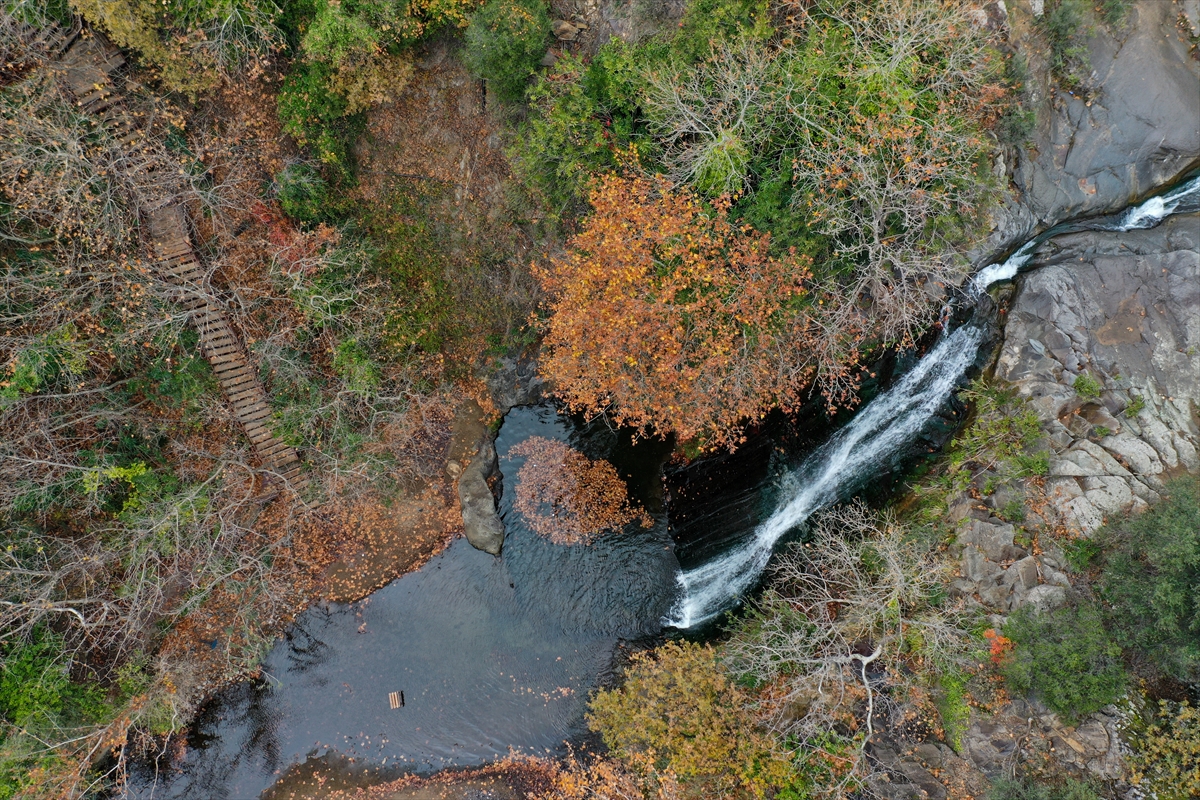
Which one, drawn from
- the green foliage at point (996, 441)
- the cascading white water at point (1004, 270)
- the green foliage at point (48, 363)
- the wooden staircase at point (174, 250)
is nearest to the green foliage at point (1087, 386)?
the green foliage at point (996, 441)

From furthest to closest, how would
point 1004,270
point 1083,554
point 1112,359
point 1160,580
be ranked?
point 1004,270 < point 1112,359 < point 1083,554 < point 1160,580

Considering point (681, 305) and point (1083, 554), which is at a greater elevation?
point (681, 305)

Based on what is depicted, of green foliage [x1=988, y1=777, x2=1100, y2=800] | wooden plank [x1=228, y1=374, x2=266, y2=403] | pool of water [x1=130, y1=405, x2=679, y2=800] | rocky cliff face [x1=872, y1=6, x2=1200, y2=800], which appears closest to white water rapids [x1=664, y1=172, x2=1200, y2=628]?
rocky cliff face [x1=872, y1=6, x2=1200, y2=800]

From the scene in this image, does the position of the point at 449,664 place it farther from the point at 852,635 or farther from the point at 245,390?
the point at 852,635

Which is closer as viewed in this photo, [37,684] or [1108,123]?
[37,684]

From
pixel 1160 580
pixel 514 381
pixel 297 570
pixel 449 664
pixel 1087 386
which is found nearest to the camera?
pixel 1160 580

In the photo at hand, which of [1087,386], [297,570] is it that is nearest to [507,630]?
[297,570]

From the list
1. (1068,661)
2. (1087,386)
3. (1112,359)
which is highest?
(1112,359)
